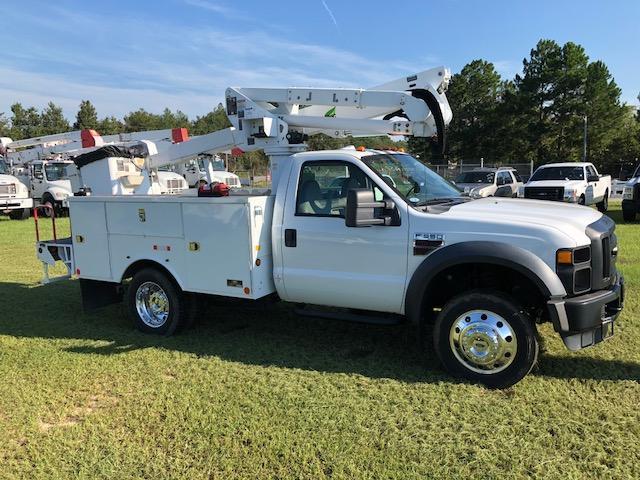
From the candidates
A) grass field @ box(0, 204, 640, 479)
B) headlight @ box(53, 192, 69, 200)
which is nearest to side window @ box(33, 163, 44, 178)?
headlight @ box(53, 192, 69, 200)

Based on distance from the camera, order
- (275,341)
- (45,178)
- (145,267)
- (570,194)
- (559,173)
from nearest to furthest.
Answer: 1. (275,341)
2. (145,267)
3. (570,194)
4. (559,173)
5. (45,178)

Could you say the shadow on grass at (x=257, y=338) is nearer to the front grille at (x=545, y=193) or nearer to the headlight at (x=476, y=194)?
the headlight at (x=476, y=194)

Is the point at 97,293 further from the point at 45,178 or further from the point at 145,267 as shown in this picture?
the point at 45,178

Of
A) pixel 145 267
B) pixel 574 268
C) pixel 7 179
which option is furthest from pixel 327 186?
pixel 7 179

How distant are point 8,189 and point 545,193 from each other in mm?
19740

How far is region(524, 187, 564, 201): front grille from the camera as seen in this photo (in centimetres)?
1620

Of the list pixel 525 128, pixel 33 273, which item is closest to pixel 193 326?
pixel 33 273

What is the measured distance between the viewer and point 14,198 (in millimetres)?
20578

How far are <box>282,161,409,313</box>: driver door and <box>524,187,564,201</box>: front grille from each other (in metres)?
13.2

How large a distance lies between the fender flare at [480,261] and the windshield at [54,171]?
69.9ft

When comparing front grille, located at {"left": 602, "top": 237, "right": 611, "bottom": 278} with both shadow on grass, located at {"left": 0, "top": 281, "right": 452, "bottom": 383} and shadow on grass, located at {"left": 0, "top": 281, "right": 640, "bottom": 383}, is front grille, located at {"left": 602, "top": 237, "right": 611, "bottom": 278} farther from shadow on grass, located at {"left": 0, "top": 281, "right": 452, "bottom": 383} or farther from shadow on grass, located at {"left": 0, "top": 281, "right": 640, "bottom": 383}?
shadow on grass, located at {"left": 0, "top": 281, "right": 452, "bottom": 383}

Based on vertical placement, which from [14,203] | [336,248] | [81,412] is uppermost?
[14,203]

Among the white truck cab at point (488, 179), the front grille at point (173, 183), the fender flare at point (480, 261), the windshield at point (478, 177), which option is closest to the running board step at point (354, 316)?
the fender flare at point (480, 261)

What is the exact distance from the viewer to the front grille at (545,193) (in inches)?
638
